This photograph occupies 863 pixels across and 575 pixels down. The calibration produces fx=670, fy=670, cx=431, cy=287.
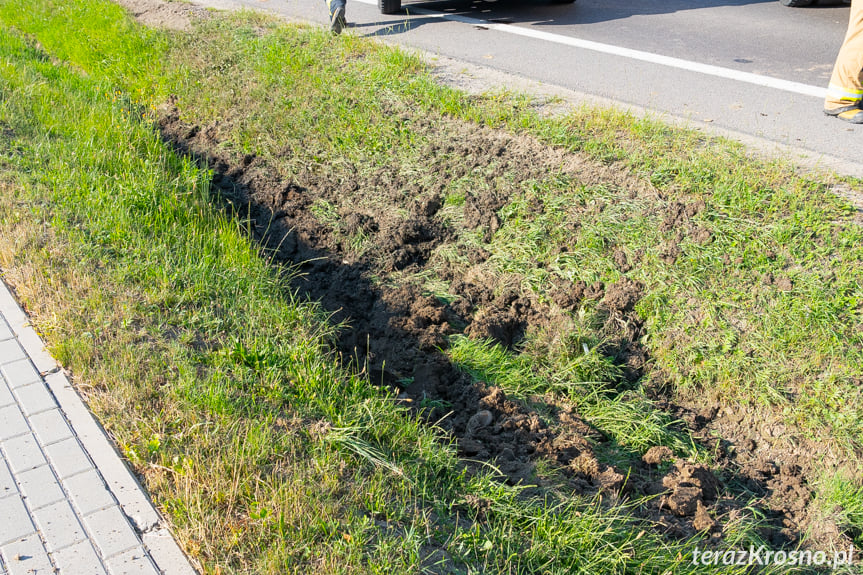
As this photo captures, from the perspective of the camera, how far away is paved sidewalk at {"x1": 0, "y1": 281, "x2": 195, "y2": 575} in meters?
2.69

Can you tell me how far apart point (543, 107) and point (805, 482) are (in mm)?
3974

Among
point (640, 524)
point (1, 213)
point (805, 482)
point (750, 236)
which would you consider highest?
point (1, 213)

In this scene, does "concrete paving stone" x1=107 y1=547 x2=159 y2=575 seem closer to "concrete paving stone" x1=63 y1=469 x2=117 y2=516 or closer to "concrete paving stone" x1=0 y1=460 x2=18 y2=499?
"concrete paving stone" x1=63 y1=469 x2=117 y2=516

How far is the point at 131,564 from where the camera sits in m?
2.67

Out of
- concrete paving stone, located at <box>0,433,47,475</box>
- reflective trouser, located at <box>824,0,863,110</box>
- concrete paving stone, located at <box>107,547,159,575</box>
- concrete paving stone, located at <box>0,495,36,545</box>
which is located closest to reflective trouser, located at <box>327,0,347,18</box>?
reflective trouser, located at <box>824,0,863,110</box>

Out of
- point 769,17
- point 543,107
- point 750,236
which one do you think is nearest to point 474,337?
point 750,236

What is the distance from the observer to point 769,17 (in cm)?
932

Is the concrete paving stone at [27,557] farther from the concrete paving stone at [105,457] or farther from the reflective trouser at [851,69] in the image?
the reflective trouser at [851,69]

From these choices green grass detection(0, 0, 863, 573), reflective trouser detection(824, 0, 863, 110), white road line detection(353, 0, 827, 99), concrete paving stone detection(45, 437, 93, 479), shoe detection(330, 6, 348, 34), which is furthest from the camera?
shoe detection(330, 6, 348, 34)

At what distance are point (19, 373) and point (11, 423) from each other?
0.42 metres

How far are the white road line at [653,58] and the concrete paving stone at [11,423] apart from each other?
703 centimetres

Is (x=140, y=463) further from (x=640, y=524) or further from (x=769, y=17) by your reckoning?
(x=769, y=17)

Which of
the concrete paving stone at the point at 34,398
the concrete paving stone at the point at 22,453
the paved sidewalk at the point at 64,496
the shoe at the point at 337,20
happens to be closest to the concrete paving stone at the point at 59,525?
the paved sidewalk at the point at 64,496

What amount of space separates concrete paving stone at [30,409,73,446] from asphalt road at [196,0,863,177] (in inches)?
208
